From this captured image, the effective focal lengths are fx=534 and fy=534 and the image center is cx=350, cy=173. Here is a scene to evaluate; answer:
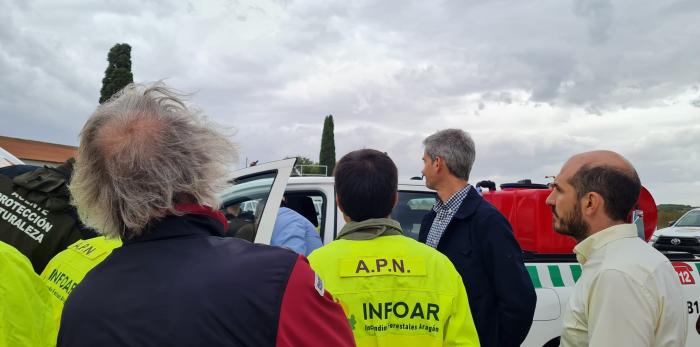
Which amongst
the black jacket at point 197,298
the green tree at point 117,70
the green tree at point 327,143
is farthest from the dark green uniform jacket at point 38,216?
the green tree at point 327,143

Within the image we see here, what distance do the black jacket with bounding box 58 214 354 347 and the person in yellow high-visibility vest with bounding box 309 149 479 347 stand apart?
645 millimetres

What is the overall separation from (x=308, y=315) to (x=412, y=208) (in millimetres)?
2959

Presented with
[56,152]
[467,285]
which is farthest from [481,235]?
[56,152]

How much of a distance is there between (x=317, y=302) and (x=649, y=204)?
3.94 meters

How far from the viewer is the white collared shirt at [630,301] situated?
167cm

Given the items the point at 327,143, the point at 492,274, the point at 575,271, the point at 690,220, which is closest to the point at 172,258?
the point at 492,274

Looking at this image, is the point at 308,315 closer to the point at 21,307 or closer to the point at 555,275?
the point at 21,307

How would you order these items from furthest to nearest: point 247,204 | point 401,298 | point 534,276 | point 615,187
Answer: point 534,276, point 247,204, point 615,187, point 401,298

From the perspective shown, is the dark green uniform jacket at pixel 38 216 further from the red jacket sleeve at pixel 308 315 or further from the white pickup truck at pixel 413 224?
the red jacket sleeve at pixel 308 315

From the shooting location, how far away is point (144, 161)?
1.19m

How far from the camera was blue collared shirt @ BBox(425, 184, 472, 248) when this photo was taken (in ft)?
9.37

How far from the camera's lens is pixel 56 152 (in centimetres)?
4238

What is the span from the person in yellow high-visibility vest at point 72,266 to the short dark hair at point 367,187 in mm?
833

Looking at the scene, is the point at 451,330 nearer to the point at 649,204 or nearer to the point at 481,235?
the point at 481,235
